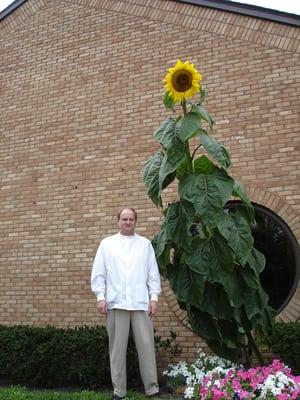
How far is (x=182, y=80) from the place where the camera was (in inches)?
172

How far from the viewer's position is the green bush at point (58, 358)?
6203 mm

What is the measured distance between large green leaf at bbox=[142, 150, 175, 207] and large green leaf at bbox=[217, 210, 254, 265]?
1.78 feet

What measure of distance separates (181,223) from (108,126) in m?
4.24

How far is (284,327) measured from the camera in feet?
19.2

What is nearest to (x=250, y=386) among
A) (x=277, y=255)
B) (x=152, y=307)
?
(x=152, y=307)

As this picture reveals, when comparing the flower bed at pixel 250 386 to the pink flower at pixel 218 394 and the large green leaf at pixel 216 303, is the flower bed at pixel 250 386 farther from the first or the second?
the large green leaf at pixel 216 303

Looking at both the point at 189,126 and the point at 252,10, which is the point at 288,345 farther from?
the point at 252,10

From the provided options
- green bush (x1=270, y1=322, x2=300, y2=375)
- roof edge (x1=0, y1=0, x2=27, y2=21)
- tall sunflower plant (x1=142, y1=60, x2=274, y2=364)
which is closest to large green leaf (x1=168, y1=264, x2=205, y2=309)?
tall sunflower plant (x1=142, y1=60, x2=274, y2=364)

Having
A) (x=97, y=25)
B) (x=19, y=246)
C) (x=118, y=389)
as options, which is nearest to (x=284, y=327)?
(x=118, y=389)

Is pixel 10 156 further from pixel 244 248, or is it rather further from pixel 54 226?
pixel 244 248

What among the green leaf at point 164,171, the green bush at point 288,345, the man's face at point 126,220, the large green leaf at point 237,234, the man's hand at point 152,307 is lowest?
the green bush at point 288,345

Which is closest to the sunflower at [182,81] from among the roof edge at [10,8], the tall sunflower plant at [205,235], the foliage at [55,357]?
the tall sunflower plant at [205,235]

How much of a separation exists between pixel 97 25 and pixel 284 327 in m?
5.99

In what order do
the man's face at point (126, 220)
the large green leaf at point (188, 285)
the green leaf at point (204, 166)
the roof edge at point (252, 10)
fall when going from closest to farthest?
the large green leaf at point (188, 285)
the green leaf at point (204, 166)
the man's face at point (126, 220)
the roof edge at point (252, 10)
